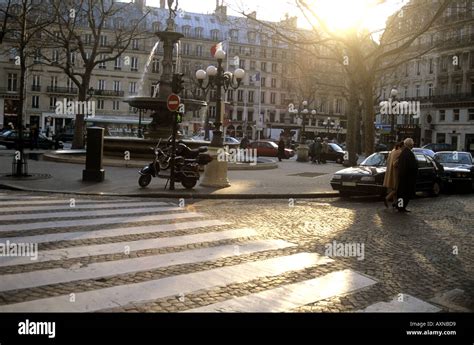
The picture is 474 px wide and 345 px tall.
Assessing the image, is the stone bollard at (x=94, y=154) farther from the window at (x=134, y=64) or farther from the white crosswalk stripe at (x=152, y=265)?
the window at (x=134, y=64)

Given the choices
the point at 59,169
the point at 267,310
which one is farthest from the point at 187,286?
the point at 59,169

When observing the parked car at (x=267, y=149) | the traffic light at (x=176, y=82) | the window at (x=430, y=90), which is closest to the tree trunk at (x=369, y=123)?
the traffic light at (x=176, y=82)

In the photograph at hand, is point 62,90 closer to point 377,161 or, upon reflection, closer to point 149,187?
point 149,187

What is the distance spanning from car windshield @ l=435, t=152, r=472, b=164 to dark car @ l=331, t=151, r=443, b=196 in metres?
4.29

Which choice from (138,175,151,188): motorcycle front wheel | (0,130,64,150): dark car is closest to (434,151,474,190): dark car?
(138,175,151,188): motorcycle front wheel

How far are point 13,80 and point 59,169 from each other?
58.2m

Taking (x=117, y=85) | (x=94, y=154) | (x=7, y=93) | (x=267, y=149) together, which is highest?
(x=117, y=85)

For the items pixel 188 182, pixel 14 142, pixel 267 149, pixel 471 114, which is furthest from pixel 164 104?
pixel 471 114

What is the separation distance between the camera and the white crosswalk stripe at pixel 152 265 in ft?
16.6

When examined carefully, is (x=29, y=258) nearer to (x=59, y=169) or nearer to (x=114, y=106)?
(x=59, y=169)

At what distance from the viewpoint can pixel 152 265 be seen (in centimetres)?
635

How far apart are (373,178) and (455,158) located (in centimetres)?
834

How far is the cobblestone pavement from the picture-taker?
16.9 ft

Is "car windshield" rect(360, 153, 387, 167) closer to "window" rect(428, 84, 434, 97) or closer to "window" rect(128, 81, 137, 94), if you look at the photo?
"window" rect(428, 84, 434, 97)
